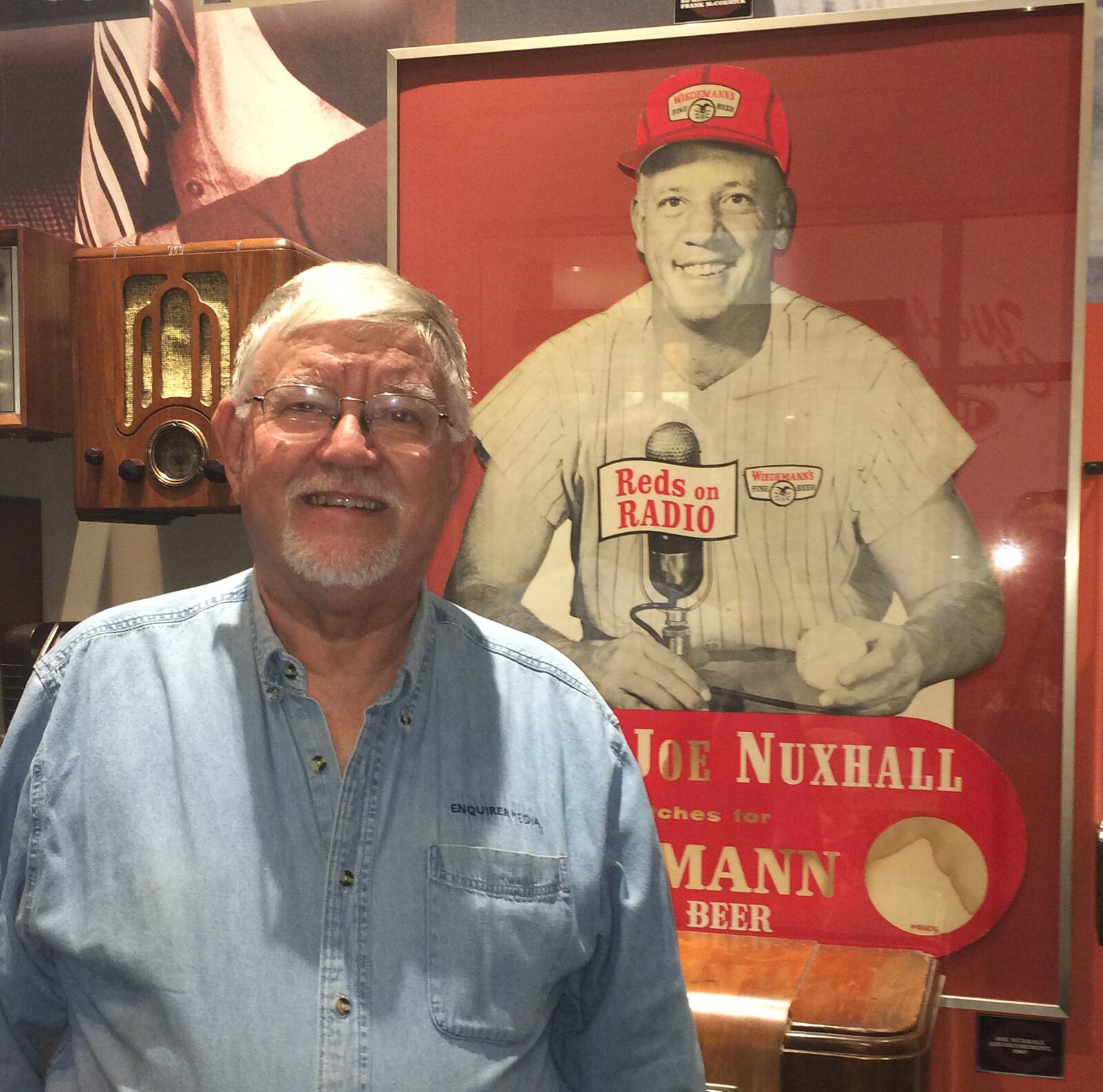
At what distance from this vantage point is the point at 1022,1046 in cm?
193

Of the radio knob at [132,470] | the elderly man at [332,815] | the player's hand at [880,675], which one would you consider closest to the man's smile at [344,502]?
the elderly man at [332,815]

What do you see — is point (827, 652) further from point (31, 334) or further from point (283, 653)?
point (31, 334)

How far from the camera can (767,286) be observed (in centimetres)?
204

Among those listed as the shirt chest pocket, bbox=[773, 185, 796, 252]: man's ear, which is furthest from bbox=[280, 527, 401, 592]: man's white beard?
bbox=[773, 185, 796, 252]: man's ear

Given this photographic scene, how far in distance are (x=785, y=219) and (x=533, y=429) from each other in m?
0.59

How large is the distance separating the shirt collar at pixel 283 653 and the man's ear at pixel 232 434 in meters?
0.14

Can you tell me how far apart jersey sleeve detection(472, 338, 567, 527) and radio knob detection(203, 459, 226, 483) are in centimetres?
48

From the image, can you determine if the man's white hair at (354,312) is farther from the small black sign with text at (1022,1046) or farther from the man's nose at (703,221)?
the small black sign with text at (1022,1046)

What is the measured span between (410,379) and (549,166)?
3.10 ft

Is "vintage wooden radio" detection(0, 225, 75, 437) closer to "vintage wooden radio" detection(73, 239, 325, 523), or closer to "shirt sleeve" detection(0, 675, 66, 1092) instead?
"vintage wooden radio" detection(73, 239, 325, 523)

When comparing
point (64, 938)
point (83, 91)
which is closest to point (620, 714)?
point (64, 938)

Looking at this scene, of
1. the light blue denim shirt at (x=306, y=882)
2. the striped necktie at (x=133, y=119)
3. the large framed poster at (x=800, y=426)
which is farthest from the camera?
the striped necktie at (x=133, y=119)

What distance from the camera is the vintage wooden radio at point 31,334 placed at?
1.97m

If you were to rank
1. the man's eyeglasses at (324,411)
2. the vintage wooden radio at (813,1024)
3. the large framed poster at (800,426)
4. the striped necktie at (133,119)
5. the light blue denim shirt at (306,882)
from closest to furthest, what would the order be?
the light blue denim shirt at (306,882)
the man's eyeglasses at (324,411)
the vintage wooden radio at (813,1024)
the large framed poster at (800,426)
the striped necktie at (133,119)
